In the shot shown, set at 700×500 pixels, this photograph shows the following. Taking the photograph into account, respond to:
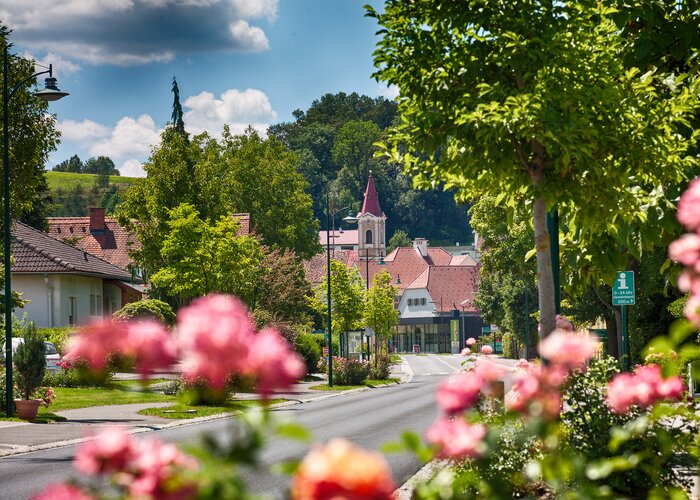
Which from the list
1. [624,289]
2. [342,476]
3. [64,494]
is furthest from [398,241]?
[342,476]

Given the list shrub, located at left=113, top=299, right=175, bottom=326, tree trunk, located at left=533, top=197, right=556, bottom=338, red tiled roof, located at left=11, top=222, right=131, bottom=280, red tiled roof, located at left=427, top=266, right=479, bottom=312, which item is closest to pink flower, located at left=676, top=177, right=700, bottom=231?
tree trunk, located at left=533, top=197, right=556, bottom=338

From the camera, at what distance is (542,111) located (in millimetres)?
10133

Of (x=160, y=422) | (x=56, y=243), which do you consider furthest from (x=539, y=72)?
(x=56, y=243)

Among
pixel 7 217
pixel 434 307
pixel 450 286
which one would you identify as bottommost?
pixel 434 307

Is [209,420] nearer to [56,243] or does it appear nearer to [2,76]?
[2,76]

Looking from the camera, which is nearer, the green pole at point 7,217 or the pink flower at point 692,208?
the pink flower at point 692,208

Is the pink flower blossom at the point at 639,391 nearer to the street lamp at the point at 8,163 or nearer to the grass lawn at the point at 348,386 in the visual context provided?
the street lamp at the point at 8,163

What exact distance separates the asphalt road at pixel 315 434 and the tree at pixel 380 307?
61.4 feet

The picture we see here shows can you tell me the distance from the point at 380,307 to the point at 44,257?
17.9 m

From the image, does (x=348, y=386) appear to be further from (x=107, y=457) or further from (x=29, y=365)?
(x=107, y=457)

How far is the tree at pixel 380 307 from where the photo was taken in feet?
189

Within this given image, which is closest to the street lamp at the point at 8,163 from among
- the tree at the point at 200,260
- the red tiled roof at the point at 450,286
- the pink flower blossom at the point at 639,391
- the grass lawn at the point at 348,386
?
the tree at the point at 200,260

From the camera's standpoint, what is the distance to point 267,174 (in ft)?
260

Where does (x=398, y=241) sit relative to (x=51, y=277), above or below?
above
